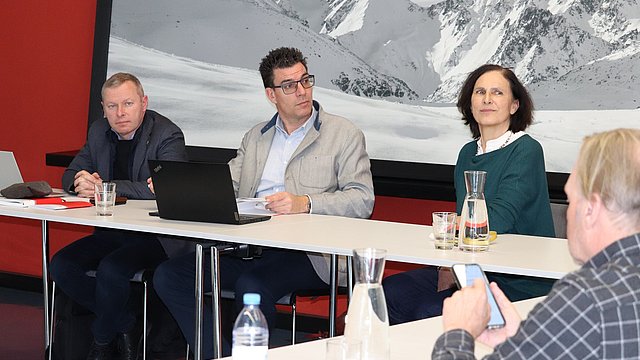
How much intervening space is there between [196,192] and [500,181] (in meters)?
1.12

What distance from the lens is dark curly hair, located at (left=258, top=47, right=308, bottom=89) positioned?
14.0 feet

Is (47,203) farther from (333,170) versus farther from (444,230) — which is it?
(444,230)

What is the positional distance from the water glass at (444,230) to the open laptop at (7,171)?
6.95ft

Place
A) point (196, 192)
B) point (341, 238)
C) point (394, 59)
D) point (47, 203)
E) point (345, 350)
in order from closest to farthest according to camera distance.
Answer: point (345, 350), point (341, 238), point (196, 192), point (47, 203), point (394, 59)

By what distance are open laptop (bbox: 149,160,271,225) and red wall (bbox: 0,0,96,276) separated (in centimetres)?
231

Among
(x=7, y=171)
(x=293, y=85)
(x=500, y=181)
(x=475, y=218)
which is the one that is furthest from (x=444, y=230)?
(x=7, y=171)

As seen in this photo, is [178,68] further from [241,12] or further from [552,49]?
[552,49]

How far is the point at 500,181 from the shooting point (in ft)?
12.3

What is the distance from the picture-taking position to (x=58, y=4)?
594 cm

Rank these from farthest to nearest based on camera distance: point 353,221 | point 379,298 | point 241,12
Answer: point 241,12
point 353,221
point 379,298

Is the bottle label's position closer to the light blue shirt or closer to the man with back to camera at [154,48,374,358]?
the man with back to camera at [154,48,374,358]

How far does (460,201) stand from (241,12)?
202cm

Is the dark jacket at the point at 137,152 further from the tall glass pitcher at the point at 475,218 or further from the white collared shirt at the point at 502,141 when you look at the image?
the tall glass pitcher at the point at 475,218

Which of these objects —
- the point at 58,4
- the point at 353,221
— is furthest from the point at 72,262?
the point at 58,4
